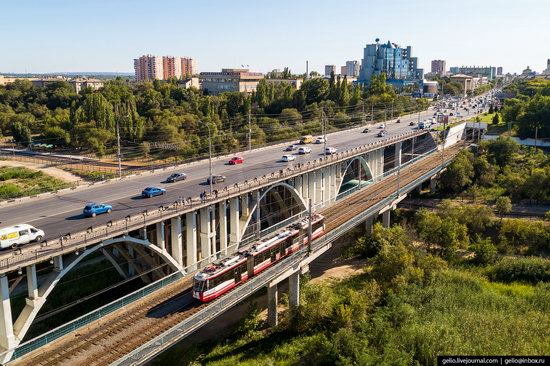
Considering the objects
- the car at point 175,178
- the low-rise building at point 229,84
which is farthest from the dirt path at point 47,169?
the low-rise building at point 229,84

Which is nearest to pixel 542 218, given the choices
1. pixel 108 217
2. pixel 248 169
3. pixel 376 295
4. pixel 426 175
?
pixel 426 175

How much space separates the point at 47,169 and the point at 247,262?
58.7m

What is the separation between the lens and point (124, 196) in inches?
1251

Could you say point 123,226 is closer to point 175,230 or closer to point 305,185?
point 175,230

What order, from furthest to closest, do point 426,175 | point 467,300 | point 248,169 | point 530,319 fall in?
point 426,175, point 248,169, point 467,300, point 530,319

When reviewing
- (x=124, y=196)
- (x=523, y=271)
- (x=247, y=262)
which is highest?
(x=124, y=196)

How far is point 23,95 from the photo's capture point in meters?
131

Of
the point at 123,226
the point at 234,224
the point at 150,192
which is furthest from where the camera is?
the point at 234,224

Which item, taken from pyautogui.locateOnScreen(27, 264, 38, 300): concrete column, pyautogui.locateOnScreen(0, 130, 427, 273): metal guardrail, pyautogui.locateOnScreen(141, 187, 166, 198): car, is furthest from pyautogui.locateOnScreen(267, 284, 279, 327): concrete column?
pyautogui.locateOnScreen(27, 264, 38, 300): concrete column

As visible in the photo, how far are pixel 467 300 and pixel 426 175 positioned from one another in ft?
86.8

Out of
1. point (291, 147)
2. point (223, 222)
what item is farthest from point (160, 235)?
point (291, 147)

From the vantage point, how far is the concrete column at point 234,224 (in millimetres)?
33094

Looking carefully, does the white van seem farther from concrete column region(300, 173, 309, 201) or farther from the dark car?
the dark car

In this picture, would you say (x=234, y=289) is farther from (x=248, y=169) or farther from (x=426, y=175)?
(x=426, y=175)
